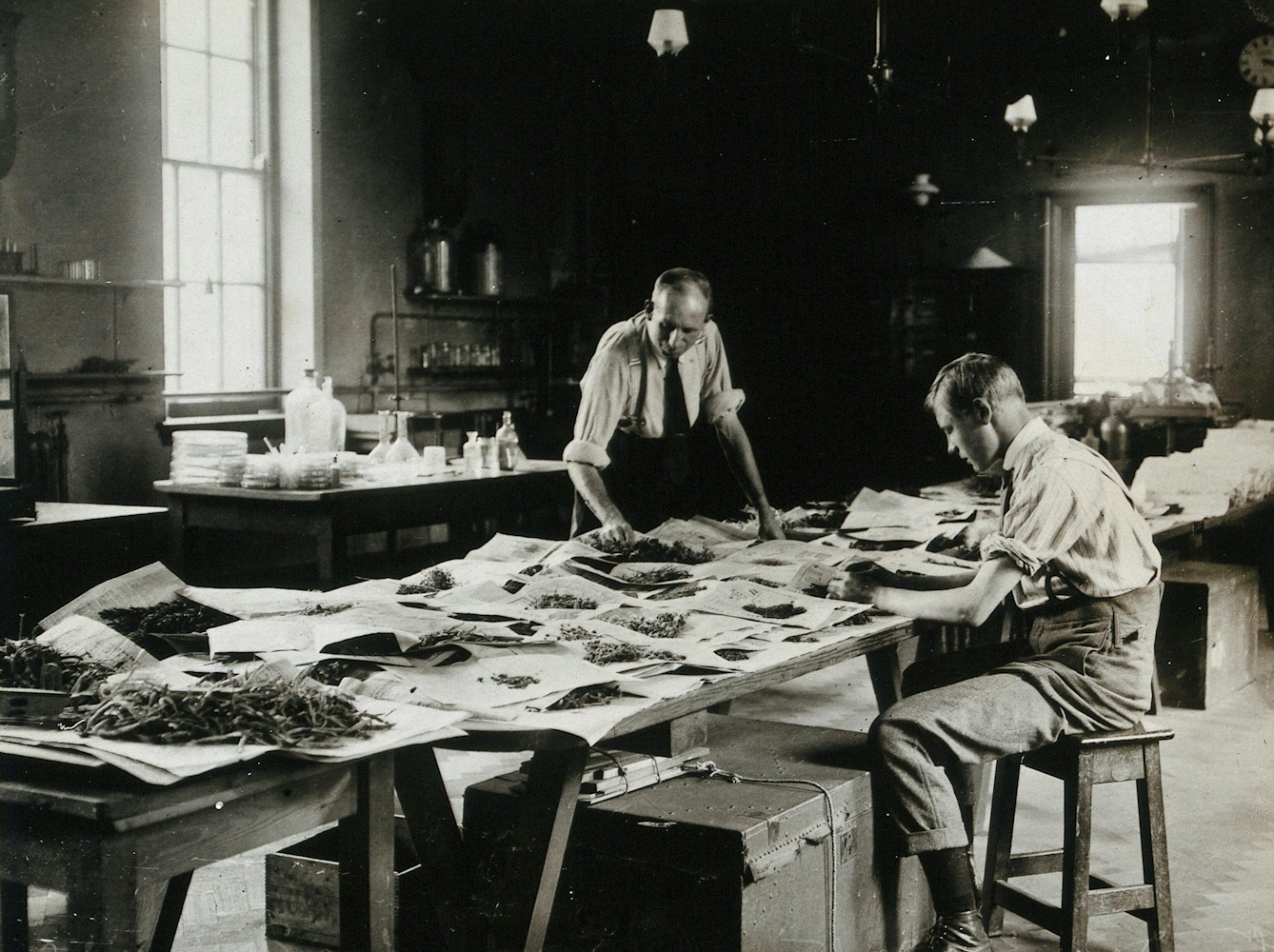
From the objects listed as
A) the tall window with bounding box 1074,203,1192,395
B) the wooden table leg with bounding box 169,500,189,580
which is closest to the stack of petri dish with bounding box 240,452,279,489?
the wooden table leg with bounding box 169,500,189,580

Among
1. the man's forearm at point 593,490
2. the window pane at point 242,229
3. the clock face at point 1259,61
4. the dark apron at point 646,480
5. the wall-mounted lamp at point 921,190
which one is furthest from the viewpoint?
the wall-mounted lamp at point 921,190

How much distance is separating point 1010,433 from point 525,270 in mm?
7274

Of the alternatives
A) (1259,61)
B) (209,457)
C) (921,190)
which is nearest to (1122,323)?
(921,190)

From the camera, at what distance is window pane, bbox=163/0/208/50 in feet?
24.5

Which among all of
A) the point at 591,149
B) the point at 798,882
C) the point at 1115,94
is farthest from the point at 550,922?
the point at 1115,94

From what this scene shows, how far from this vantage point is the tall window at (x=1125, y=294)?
10102 mm

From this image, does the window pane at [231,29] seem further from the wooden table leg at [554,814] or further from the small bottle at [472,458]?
the wooden table leg at [554,814]

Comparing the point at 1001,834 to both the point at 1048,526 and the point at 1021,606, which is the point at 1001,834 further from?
the point at 1048,526

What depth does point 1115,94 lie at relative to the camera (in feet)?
33.3

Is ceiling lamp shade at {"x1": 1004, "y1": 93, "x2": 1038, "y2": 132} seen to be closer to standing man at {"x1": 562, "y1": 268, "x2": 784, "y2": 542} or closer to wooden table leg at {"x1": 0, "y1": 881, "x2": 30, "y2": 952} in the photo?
standing man at {"x1": 562, "y1": 268, "x2": 784, "y2": 542}

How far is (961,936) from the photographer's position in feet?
8.39

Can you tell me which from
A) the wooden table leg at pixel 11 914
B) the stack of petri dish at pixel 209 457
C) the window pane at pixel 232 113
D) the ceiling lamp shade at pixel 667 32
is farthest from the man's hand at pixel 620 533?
the window pane at pixel 232 113

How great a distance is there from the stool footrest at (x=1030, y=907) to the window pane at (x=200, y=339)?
5928 mm

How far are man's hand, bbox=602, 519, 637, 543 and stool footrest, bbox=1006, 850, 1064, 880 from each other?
4.28 feet
